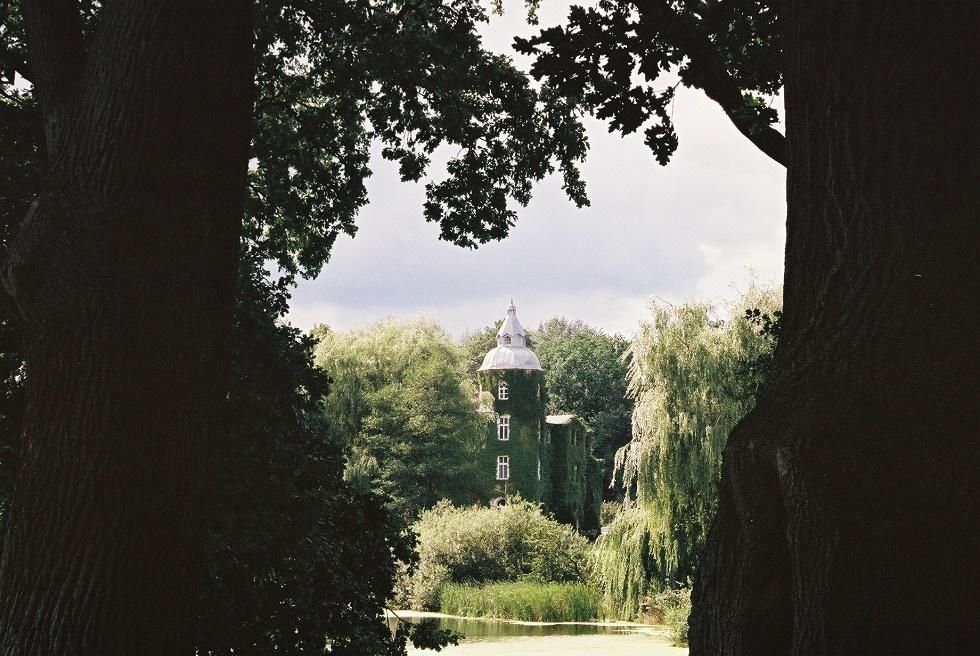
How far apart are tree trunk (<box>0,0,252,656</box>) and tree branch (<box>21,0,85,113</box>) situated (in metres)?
0.05

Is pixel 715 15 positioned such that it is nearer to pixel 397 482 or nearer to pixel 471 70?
pixel 471 70

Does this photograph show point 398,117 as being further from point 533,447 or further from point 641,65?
point 533,447

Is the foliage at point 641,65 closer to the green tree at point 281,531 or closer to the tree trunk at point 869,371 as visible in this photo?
the tree trunk at point 869,371

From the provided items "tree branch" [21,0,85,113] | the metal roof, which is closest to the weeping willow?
"tree branch" [21,0,85,113]

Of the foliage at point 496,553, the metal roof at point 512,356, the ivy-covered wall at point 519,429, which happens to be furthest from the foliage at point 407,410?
the foliage at point 496,553

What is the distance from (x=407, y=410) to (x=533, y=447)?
299 inches

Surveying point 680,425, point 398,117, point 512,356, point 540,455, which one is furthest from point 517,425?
point 398,117

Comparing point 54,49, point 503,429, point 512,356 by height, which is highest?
point 512,356

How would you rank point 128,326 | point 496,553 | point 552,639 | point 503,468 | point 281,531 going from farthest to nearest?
point 503,468
point 496,553
point 552,639
point 281,531
point 128,326

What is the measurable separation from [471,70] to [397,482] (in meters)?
26.9

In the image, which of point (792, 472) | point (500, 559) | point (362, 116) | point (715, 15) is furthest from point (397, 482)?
point (792, 472)

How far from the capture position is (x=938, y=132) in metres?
2.71

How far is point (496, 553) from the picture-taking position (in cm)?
2666

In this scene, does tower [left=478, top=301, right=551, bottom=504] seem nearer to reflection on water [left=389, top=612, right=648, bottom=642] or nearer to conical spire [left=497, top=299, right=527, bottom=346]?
conical spire [left=497, top=299, right=527, bottom=346]
